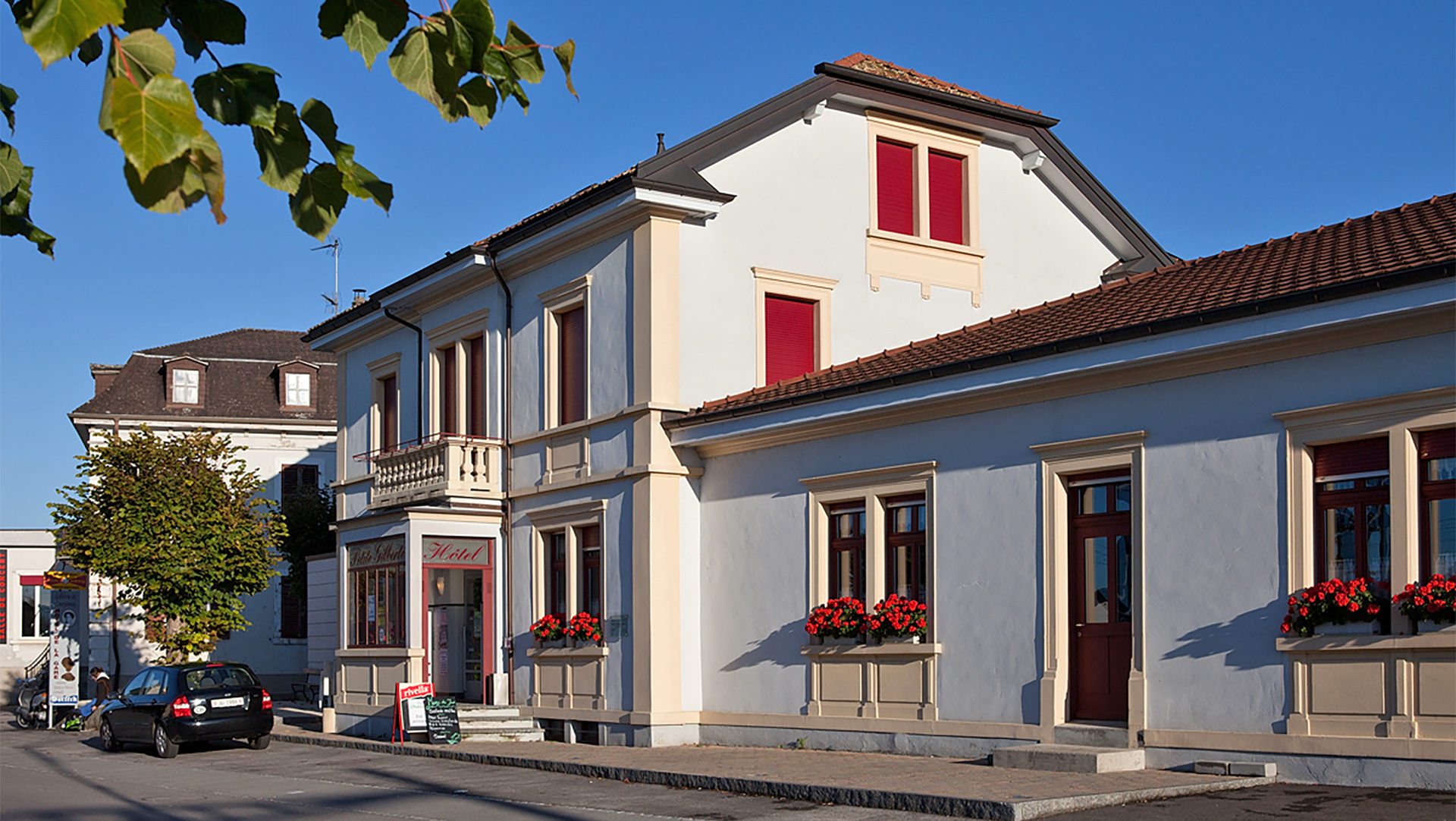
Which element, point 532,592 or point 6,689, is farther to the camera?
point 6,689

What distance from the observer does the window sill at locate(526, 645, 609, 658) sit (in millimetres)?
20641

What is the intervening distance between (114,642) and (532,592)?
23.2 m

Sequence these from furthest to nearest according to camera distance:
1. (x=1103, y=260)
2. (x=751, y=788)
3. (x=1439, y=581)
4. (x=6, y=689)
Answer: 1. (x=6, y=689)
2. (x=1103, y=260)
3. (x=751, y=788)
4. (x=1439, y=581)

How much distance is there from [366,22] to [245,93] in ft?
1.17

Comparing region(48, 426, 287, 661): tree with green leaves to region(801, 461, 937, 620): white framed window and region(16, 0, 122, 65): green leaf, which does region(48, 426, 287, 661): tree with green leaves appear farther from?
region(16, 0, 122, 65): green leaf

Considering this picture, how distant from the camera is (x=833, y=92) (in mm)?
21359

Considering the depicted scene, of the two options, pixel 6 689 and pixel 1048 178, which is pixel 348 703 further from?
pixel 6 689

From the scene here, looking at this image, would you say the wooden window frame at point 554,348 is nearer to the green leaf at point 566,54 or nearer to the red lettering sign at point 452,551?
the red lettering sign at point 452,551

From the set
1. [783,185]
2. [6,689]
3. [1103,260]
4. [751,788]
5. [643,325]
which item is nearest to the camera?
[751,788]

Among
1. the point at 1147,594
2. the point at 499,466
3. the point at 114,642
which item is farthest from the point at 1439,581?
the point at 114,642

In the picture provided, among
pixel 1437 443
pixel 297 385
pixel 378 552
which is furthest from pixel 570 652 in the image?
pixel 297 385

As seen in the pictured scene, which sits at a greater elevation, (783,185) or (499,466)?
(783,185)

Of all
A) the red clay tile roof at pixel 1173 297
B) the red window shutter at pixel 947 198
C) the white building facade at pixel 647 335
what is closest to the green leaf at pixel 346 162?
the red clay tile roof at pixel 1173 297

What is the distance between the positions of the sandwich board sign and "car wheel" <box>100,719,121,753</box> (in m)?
4.95
